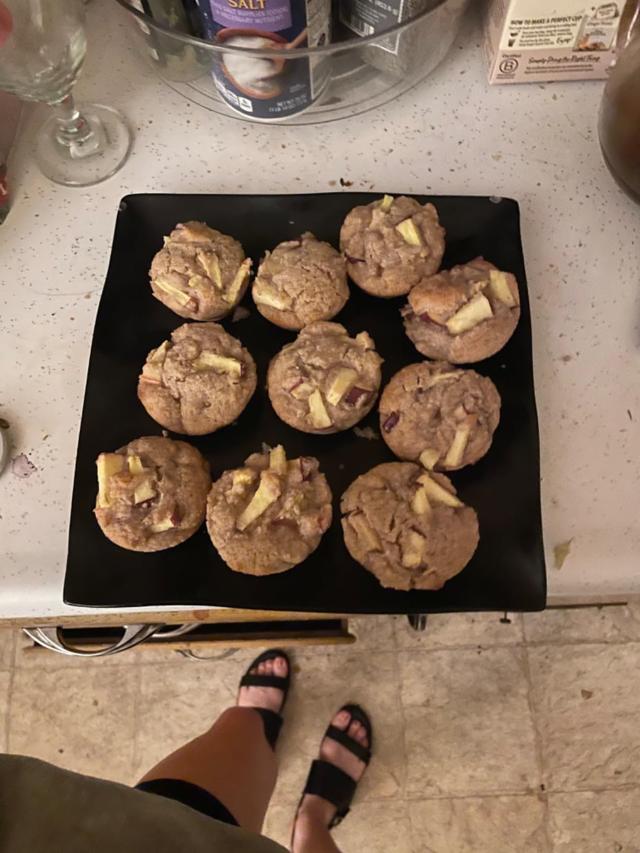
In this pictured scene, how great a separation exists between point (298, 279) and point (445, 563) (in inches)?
13.7

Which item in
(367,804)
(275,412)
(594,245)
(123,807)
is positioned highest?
(594,245)

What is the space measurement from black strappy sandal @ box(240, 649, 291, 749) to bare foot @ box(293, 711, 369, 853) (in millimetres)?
95

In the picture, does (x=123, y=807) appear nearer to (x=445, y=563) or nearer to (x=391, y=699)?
(x=445, y=563)

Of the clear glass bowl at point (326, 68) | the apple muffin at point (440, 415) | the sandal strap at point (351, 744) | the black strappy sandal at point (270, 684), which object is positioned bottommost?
the sandal strap at point (351, 744)

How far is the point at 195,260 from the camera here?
0.79m

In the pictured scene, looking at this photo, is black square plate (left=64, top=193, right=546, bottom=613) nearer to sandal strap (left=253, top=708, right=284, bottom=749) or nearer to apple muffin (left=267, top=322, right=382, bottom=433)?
apple muffin (left=267, top=322, right=382, bottom=433)

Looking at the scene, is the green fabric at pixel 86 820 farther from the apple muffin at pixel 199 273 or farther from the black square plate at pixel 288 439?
the apple muffin at pixel 199 273

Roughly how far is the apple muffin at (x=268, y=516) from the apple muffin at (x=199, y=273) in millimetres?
201

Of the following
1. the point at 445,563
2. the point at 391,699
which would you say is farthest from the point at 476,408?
the point at 391,699

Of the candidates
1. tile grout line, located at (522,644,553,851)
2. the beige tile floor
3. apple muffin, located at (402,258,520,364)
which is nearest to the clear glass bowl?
apple muffin, located at (402,258,520,364)

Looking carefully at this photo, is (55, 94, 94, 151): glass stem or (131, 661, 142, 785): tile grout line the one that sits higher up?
(55, 94, 94, 151): glass stem

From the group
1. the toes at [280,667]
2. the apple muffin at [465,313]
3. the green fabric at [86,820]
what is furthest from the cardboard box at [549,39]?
the toes at [280,667]

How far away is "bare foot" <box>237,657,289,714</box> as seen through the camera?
1285mm

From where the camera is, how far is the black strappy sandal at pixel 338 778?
4.07ft
